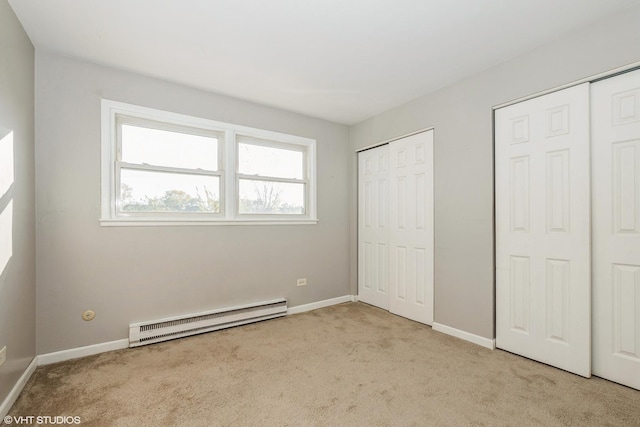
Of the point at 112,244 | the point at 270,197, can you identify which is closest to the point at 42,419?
the point at 112,244

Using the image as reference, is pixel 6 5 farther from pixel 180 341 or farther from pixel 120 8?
pixel 180 341

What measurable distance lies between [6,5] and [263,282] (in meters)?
2.97

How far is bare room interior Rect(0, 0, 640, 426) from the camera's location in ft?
6.24

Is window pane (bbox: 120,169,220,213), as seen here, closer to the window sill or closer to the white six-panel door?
the window sill

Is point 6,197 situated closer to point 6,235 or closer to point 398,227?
point 6,235

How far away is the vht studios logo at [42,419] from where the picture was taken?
5.47 ft

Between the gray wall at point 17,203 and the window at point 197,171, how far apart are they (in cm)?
49

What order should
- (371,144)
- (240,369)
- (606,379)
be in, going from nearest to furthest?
(606,379) < (240,369) < (371,144)

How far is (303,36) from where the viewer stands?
2.21 meters

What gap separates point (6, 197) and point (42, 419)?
53.2 inches

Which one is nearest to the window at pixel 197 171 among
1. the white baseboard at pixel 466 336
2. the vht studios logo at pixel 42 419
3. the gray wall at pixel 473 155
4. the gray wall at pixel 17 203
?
the gray wall at pixel 17 203

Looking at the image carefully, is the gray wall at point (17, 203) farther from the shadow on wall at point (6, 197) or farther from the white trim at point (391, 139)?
the white trim at point (391, 139)

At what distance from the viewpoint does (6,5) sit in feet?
5.99

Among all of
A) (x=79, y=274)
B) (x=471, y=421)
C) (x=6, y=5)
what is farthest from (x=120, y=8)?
(x=471, y=421)
